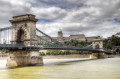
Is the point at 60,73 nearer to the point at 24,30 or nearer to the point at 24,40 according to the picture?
the point at 24,40

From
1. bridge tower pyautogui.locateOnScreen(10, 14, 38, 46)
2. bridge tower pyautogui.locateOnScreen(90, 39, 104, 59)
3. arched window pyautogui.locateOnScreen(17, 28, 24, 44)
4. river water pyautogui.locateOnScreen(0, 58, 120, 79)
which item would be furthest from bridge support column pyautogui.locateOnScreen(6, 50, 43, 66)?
bridge tower pyautogui.locateOnScreen(90, 39, 104, 59)

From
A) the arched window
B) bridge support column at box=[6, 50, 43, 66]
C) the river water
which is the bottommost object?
the river water

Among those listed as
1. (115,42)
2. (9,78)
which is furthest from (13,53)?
(115,42)

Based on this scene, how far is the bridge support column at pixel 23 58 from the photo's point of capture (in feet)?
90.4

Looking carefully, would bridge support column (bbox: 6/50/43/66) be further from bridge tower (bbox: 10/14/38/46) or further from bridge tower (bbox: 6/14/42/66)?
bridge tower (bbox: 10/14/38/46)

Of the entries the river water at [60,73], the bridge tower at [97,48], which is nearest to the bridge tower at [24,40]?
the river water at [60,73]

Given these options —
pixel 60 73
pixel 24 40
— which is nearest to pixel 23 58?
pixel 24 40

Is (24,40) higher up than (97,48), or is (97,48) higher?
(24,40)

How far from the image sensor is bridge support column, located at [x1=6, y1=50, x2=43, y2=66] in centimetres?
2756

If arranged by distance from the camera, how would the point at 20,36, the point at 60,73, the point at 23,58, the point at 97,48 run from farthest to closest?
the point at 97,48 < the point at 20,36 < the point at 23,58 < the point at 60,73

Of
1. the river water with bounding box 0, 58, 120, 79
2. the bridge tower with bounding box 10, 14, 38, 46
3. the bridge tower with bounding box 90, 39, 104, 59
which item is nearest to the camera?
the river water with bounding box 0, 58, 120, 79

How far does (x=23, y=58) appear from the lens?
27.7 metres

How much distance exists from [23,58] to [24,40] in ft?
10.9

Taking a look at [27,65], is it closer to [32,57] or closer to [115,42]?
[32,57]
